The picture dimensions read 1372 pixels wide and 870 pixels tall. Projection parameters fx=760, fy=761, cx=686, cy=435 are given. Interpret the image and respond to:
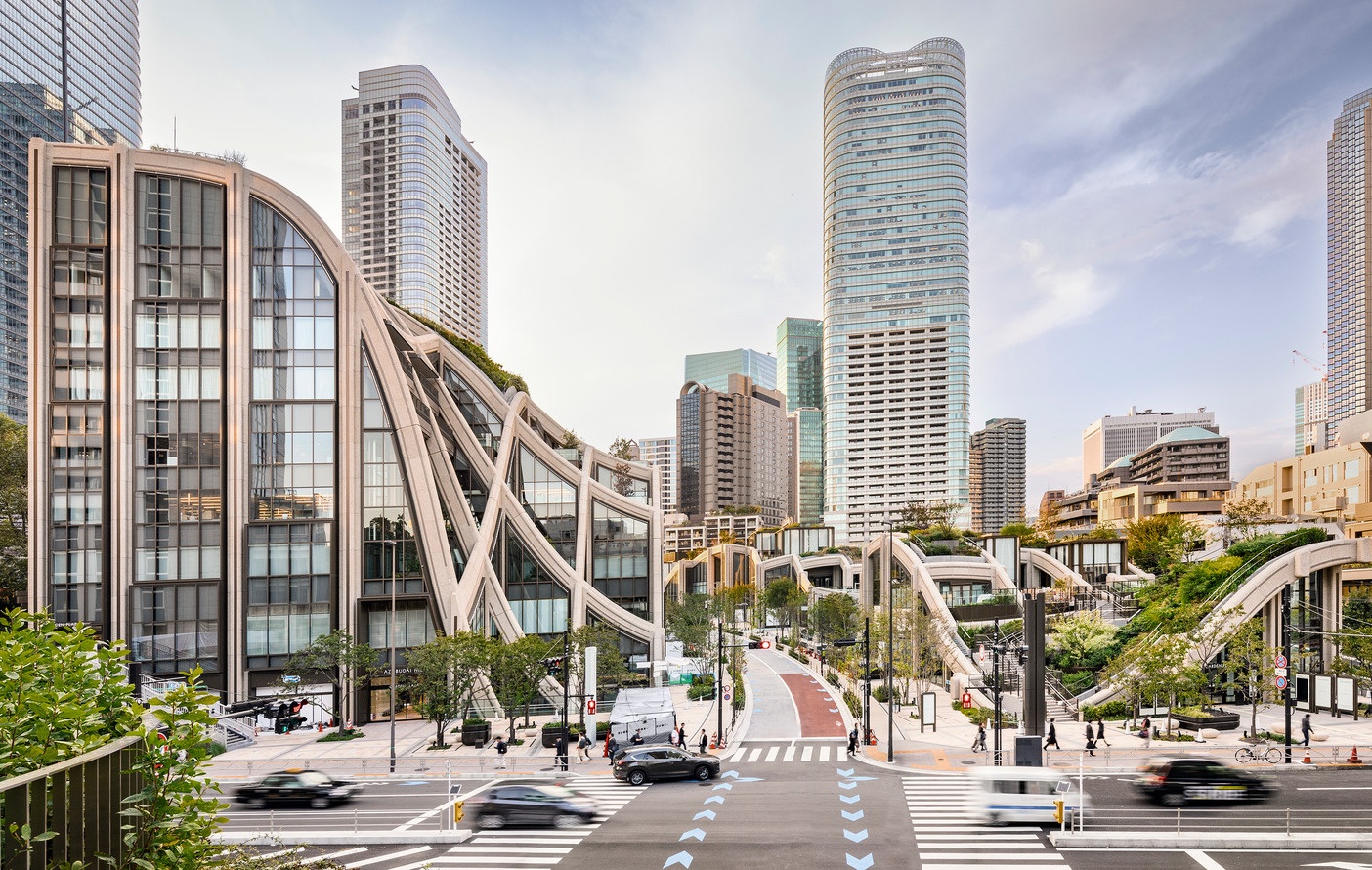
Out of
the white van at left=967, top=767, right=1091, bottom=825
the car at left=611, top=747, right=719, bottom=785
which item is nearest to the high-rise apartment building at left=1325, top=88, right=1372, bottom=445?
the white van at left=967, top=767, right=1091, bottom=825

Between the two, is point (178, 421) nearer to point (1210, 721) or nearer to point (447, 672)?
point (447, 672)

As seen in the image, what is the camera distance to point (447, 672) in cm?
4062

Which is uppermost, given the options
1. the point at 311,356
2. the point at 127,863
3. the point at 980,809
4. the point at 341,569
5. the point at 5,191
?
the point at 5,191

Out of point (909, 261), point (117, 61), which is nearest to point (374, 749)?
point (117, 61)

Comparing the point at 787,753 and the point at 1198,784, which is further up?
the point at 1198,784

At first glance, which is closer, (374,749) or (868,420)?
(374,749)

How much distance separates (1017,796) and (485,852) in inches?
639

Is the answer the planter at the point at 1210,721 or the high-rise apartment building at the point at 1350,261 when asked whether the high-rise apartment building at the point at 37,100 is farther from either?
the high-rise apartment building at the point at 1350,261

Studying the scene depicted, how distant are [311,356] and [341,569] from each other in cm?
1358

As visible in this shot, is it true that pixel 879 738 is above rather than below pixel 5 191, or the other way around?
below

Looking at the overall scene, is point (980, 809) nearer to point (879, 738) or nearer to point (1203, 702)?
point (879, 738)

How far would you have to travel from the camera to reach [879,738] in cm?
3869

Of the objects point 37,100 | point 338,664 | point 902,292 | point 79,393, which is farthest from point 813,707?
point 902,292

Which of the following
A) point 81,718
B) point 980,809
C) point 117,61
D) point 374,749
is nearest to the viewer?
point 81,718
